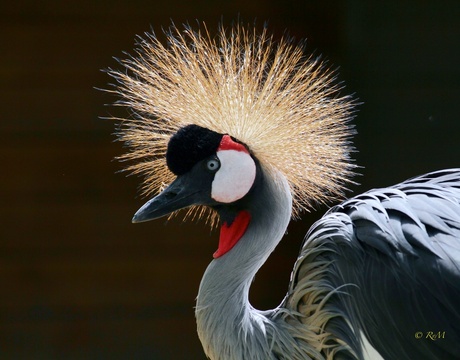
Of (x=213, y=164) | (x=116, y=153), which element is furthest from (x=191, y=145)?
(x=116, y=153)

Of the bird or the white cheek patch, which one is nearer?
the bird

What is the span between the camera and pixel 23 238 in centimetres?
297

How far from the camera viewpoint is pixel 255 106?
169 cm

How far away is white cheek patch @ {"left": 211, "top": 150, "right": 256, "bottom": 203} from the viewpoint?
1.64 m

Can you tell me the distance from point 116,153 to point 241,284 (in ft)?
4.48

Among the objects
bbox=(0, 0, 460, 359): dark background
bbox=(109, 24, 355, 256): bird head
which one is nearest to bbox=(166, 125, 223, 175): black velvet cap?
bbox=(109, 24, 355, 256): bird head

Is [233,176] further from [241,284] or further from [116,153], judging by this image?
[116,153]

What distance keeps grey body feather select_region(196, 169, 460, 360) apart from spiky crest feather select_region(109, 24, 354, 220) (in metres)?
0.07

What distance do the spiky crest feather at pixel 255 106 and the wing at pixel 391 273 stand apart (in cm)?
13

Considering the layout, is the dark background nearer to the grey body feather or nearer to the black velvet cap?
the grey body feather

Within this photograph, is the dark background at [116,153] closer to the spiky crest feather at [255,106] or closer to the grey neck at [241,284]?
the spiky crest feather at [255,106]

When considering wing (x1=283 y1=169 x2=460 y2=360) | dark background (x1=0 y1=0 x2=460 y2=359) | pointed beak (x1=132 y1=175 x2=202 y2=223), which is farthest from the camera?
dark background (x1=0 y1=0 x2=460 y2=359)

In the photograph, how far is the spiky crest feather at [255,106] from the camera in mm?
1694

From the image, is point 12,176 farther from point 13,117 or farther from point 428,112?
point 428,112
